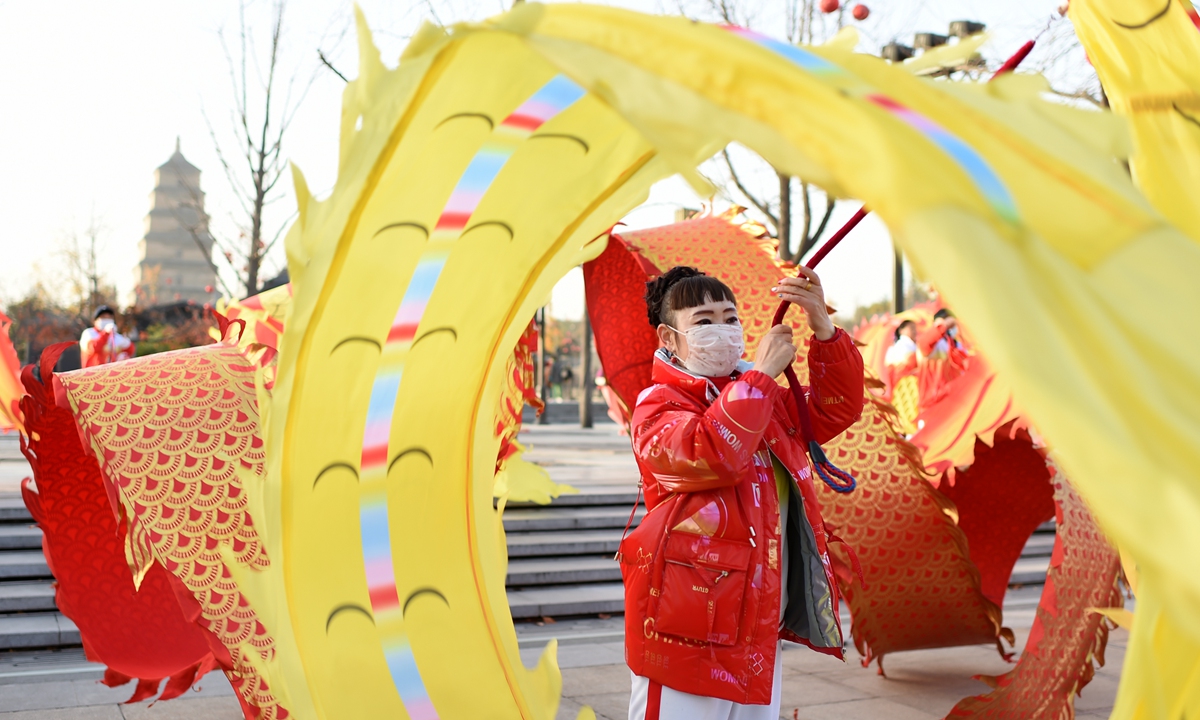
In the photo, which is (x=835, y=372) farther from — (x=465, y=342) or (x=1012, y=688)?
(x=1012, y=688)

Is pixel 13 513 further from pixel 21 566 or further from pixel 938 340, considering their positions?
pixel 938 340

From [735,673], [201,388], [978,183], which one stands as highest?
[978,183]

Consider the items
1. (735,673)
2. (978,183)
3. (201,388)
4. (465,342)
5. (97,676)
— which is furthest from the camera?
(97,676)

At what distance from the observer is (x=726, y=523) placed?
249 cm

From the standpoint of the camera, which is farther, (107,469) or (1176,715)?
(107,469)

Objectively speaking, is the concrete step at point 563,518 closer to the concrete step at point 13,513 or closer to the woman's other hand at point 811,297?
the concrete step at point 13,513

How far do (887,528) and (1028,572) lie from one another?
4372mm

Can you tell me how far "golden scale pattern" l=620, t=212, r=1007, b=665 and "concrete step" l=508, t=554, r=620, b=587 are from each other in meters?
2.72

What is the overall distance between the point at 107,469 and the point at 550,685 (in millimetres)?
1702

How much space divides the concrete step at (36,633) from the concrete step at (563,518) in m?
3.20

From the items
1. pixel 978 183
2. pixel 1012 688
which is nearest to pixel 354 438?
pixel 978 183

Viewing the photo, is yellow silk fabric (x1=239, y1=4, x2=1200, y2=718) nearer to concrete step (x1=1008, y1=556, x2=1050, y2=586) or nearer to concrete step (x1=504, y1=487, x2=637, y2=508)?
concrete step (x1=504, y1=487, x2=637, y2=508)

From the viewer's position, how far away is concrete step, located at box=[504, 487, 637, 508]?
354 inches

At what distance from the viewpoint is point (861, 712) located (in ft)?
16.1
